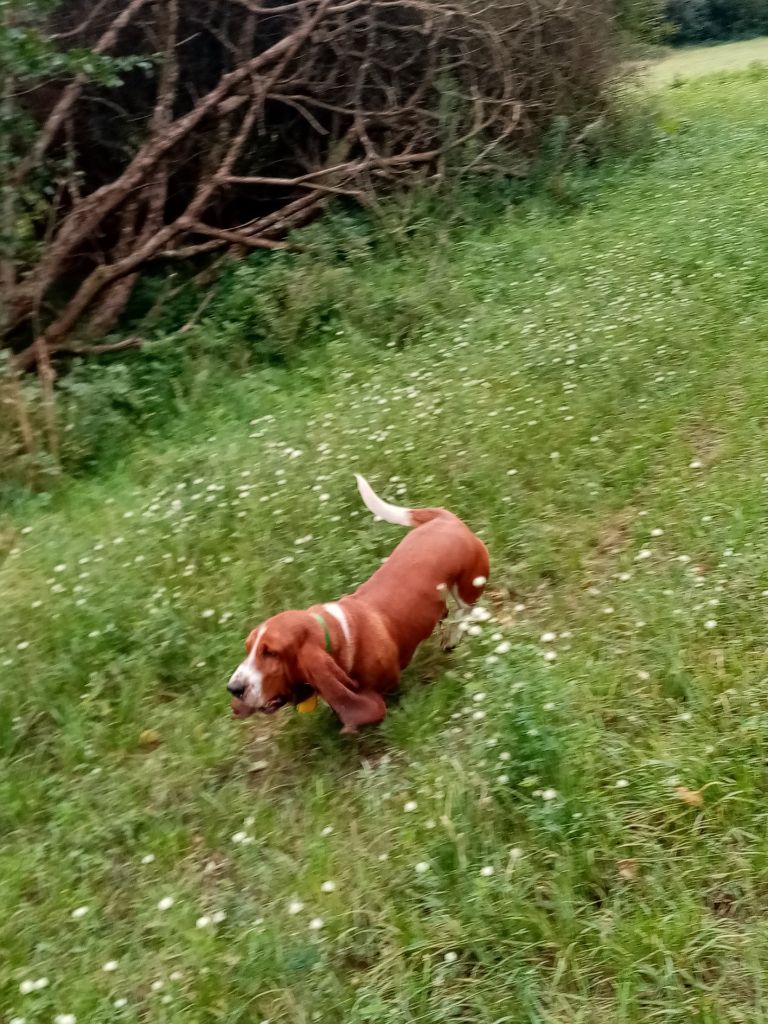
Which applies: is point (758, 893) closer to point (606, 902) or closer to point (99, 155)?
point (606, 902)

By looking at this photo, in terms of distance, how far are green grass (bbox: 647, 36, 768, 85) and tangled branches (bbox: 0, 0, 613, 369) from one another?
10.5m

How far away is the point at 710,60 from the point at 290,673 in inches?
1064

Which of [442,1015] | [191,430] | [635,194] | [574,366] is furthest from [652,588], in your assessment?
[635,194]

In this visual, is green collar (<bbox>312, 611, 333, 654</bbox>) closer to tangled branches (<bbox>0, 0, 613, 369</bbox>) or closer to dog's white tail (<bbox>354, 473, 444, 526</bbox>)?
dog's white tail (<bbox>354, 473, 444, 526</bbox>)

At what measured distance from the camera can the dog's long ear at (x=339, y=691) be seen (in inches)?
118

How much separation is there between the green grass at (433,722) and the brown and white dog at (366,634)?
190 millimetres

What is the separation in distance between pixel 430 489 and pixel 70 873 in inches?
95.1

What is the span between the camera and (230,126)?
8359 millimetres

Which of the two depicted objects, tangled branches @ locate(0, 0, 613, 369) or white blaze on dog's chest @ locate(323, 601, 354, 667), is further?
tangled branches @ locate(0, 0, 613, 369)

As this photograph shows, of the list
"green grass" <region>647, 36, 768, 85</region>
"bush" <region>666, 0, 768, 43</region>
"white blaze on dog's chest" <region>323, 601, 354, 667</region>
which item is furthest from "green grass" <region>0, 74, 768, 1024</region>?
"bush" <region>666, 0, 768, 43</region>

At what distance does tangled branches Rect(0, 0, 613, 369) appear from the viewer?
708 cm

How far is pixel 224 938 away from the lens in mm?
2617

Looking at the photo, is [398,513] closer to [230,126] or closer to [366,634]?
[366,634]

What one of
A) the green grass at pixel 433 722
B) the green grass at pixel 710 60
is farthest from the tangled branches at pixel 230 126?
the green grass at pixel 710 60
